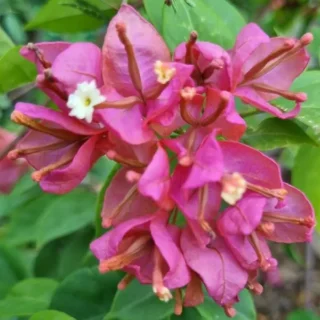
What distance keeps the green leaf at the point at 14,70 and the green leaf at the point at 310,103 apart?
28 centimetres

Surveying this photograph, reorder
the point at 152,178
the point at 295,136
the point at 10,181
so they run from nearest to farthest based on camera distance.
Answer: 1. the point at 152,178
2. the point at 295,136
3. the point at 10,181

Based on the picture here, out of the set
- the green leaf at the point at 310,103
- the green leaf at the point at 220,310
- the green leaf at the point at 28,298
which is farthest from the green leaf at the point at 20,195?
the green leaf at the point at 310,103

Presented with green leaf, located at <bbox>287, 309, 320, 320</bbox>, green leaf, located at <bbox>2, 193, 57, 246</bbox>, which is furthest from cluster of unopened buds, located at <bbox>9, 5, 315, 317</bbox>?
green leaf, located at <bbox>287, 309, 320, 320</bbox>

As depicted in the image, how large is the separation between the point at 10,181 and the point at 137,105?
60cm

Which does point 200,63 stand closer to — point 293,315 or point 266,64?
point 266,64

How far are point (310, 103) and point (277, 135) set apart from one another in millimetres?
45

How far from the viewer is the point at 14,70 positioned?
74 centimetres

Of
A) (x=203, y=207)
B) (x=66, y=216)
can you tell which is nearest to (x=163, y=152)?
(x=203, y=207)

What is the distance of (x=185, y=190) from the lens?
512 mm

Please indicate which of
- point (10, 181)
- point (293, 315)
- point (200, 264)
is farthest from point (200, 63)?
point (293, 315)

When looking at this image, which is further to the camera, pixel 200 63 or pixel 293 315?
pixel 293 315

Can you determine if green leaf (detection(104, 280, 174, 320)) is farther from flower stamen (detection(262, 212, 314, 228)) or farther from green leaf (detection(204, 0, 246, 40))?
green leaf (detection(204, 0, 246, 40))

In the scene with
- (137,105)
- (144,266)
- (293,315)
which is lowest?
(293,315)

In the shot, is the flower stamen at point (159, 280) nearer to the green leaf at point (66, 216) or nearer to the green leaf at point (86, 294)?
the green leaf at point (86, 294)
